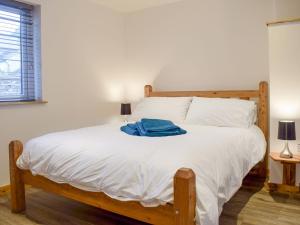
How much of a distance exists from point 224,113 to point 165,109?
2.29 feet

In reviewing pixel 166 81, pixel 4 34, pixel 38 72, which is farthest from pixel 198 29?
pixel 4 34

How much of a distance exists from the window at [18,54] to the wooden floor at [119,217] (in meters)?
1.12

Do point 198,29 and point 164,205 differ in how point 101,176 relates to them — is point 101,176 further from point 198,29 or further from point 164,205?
point 198,29

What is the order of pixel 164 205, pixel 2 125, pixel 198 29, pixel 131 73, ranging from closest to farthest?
pixel 164 205 < pixel 2 125 < pixel 198 29 < pixel 131 73

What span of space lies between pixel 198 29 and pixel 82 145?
2340 millimetres

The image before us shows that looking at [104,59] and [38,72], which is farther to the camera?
[104,59]

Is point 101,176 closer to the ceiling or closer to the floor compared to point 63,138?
closer to the floor

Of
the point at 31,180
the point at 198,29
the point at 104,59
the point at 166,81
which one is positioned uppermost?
the point at 198,29

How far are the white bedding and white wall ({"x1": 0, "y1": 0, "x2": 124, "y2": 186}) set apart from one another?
0.85 metres

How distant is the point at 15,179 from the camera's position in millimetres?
2225

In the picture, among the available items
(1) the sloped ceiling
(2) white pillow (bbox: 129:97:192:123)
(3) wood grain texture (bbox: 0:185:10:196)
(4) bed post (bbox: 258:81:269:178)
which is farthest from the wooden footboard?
(1) the sloped ceiling

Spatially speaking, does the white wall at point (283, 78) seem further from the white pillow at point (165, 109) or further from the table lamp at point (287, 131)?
the white pillow at point (165, 109)

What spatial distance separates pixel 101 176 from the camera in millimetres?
1666

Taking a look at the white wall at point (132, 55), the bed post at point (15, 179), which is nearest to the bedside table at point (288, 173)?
the white wall at point (132, 55)
